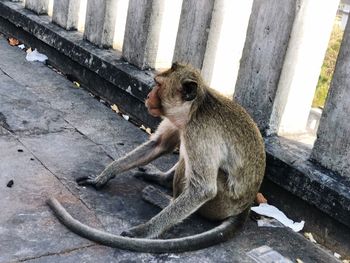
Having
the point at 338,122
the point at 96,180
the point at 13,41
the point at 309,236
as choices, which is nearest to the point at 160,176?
the point at 96,180

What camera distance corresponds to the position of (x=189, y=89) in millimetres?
3291

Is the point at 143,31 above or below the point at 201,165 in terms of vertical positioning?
above

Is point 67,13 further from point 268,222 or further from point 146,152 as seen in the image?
point 268,222

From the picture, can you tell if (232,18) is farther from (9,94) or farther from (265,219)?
(9,94)

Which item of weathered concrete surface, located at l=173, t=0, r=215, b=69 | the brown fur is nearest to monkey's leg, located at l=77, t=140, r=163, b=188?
the brown fur

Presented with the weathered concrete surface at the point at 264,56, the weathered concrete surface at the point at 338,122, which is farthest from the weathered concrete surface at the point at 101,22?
the weathered concrete surface at the point at 338,122

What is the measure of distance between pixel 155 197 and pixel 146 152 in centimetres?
34

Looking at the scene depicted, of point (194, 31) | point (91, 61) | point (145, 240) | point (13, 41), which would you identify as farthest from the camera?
point (13, 41)

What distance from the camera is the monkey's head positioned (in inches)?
130

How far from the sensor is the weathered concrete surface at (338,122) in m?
3.58

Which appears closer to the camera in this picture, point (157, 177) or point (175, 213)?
point (175, 213)

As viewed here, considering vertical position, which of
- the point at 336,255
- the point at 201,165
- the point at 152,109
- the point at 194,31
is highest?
the point at 194,31

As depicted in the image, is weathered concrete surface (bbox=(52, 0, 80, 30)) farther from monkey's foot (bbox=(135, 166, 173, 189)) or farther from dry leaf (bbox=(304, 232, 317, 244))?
dry leaf (bbox=(304, 232, 317, 244))

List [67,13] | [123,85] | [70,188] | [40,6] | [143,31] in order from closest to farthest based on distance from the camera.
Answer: [70,188] → [143,31] → [123,85] → [67,13] → [40,6]
